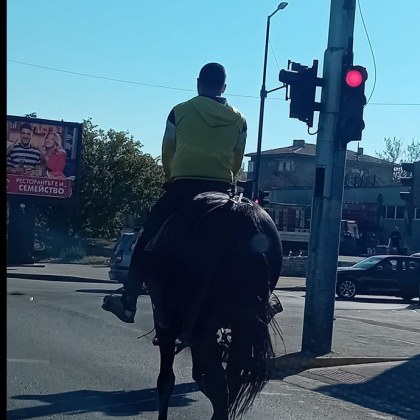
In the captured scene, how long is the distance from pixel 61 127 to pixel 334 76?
26.6 metres

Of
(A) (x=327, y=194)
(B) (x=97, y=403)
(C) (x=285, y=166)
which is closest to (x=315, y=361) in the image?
(A) (x=327, y=194)

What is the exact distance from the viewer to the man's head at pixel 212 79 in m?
6.21

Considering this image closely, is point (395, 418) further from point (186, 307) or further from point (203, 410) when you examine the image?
point (186, 307)

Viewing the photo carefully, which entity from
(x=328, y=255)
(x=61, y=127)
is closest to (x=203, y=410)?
(x=328, y=255)

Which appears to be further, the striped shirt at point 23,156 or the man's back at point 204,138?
the striped shirt at point 23,156

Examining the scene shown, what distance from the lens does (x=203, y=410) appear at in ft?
25.3

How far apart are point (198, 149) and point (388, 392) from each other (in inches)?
176

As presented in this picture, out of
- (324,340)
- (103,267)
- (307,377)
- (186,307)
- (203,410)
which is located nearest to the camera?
(186,307)

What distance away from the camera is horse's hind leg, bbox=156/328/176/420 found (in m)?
5.84

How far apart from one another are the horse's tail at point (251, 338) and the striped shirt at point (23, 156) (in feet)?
94.8

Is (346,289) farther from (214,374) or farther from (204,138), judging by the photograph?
(214,374)

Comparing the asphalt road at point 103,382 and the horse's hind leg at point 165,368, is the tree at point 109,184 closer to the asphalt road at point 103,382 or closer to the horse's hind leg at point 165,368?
the asphalt road at point 103,382

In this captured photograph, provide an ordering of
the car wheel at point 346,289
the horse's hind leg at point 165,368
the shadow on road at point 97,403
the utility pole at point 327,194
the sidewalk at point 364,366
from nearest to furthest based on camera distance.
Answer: the horse's hind leg at point 165,368, the shadow on road at point 97,403, the sidewalk at point 364,366, the utility pole at point 327,194, the car wheel at point 346,289

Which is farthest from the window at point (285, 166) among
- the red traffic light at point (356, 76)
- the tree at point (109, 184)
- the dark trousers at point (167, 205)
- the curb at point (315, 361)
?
the dark trousers at point (167, 205)
